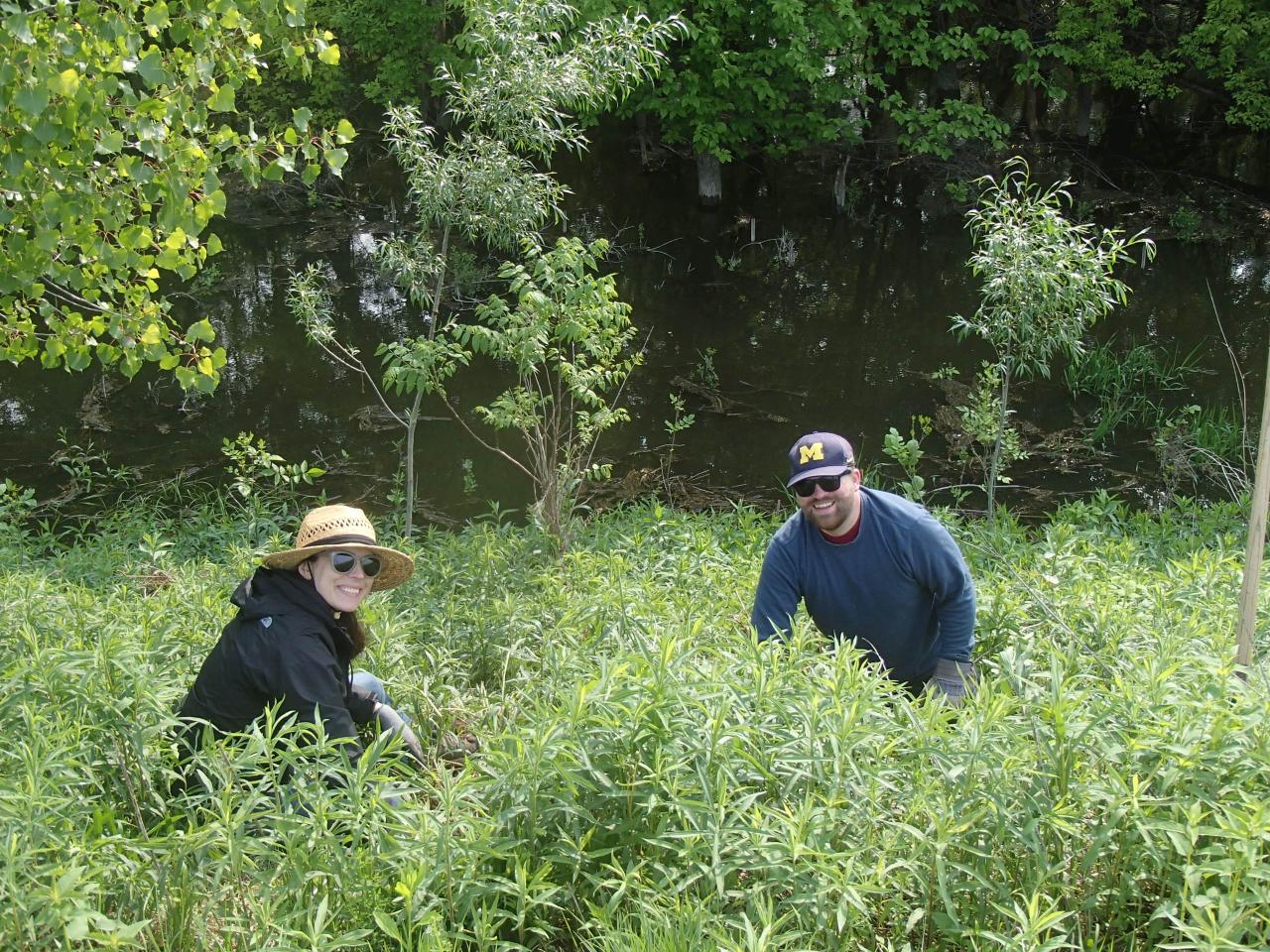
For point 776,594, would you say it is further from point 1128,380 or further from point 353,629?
point 1128,380

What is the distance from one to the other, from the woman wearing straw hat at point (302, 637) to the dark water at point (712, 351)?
20.8 ft

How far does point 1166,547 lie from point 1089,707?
4837mm

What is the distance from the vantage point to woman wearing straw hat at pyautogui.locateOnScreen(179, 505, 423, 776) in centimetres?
371

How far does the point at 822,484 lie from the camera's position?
14.0ft

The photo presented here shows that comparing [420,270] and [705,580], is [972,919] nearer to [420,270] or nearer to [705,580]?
[705,580]

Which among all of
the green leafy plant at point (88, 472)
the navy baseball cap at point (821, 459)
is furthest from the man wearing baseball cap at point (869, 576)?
the green leafy plant at point (88, 472)

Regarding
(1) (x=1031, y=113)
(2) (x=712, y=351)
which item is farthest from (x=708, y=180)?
(2) (x=712, y=351)

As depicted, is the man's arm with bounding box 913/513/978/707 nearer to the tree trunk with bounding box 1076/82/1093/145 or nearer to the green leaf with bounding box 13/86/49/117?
the green leaf with bounding box 13/86/49/117

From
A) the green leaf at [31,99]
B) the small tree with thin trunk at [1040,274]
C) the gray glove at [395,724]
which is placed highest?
the green leaf at [31,99]

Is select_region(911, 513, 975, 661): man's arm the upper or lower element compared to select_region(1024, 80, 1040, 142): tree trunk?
lower

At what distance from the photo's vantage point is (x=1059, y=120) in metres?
25.3

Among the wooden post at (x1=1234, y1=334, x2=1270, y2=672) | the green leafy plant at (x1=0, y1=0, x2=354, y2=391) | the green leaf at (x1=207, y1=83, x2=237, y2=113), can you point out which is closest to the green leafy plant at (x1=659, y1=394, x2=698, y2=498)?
the green leafy plant at (x1=0, y1=0, x2=354, y2=391)

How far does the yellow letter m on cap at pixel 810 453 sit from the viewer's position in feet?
14.0

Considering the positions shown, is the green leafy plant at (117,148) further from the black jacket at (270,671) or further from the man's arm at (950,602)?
the man's arm at (950,602)
